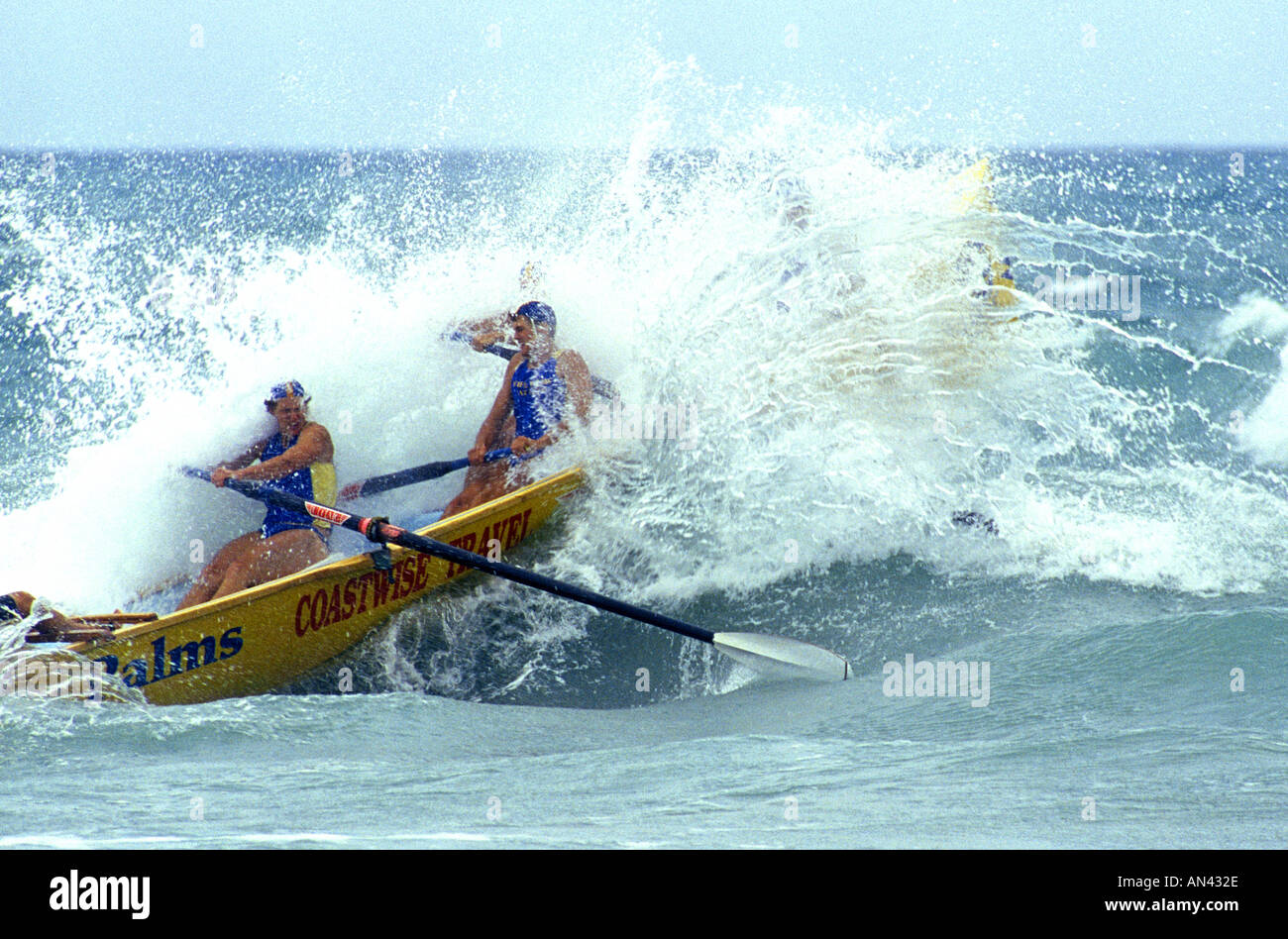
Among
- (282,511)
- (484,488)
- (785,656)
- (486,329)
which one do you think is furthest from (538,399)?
(785,656)

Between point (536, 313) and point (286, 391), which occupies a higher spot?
point (536, 313)

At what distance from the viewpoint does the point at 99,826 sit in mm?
3354

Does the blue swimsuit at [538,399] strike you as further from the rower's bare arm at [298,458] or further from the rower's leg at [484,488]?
the rower's bare arm at [298,458]

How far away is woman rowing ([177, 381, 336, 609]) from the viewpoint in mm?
5734

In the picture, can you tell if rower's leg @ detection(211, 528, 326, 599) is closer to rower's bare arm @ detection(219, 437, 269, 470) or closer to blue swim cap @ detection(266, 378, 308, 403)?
rower's bare arm @ detection(219, 437, 269, 470)

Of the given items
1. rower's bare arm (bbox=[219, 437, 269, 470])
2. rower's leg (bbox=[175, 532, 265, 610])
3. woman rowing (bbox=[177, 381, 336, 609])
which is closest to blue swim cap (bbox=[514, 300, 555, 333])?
woman rowing (bbox=[177, 381, 336, 609])

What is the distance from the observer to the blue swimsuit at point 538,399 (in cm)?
652

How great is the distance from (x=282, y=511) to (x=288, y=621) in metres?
0.78

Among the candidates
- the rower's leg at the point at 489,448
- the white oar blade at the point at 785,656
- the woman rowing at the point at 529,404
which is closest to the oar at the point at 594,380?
the woman rowing at the point at 529,404

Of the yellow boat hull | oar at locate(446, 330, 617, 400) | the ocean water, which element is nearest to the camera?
the ocean water

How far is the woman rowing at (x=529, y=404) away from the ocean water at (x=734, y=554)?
0.83ft

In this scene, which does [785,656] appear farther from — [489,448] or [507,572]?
[489,448]

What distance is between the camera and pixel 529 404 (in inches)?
258
